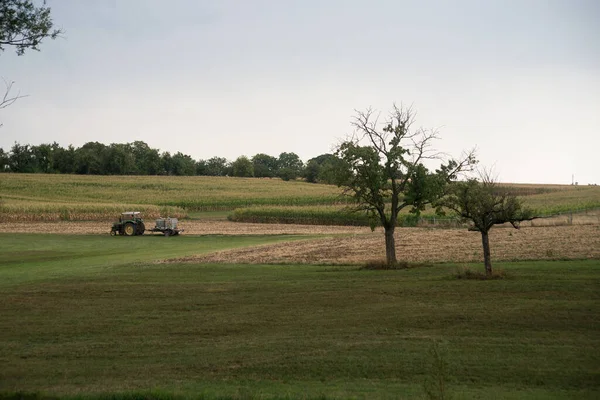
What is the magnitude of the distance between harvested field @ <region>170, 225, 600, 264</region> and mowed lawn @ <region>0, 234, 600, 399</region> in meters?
4.84

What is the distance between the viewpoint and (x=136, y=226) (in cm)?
6275

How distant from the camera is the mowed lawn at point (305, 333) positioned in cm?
1306

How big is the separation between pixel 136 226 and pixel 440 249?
32566 mm

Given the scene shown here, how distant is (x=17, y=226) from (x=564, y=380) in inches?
2648

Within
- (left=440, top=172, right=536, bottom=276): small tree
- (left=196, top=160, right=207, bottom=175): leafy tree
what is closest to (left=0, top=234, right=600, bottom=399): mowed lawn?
(left=440, top=172, right=536, bottom=276): small tree

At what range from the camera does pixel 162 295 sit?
82.7 feet

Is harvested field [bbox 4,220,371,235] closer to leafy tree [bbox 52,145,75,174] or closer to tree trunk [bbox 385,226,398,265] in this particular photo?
tree trunk [bbox 385,226,398,265]

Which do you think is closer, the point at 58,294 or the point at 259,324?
the point at 259,324

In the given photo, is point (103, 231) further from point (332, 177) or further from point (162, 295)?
point (162, 295)

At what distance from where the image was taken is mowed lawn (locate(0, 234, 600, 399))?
13.1 meters

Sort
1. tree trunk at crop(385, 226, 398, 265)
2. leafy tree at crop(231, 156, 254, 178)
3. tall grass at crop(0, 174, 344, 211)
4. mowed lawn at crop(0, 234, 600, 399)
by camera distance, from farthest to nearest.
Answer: leafy tree at crop(231, 156, 254, 178) → tall grass at crop(0, 174, 344, 211) → tree trunk at crop(385, 226, 398, 265) → mowed lawn at crop(0, 234, 600, 399)

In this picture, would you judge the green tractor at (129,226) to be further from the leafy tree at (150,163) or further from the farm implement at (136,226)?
the leafy tree at (150,163)

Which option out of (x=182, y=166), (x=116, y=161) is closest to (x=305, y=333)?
(x=116, y=161)

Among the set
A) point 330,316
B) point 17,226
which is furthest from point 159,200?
point 330,316
